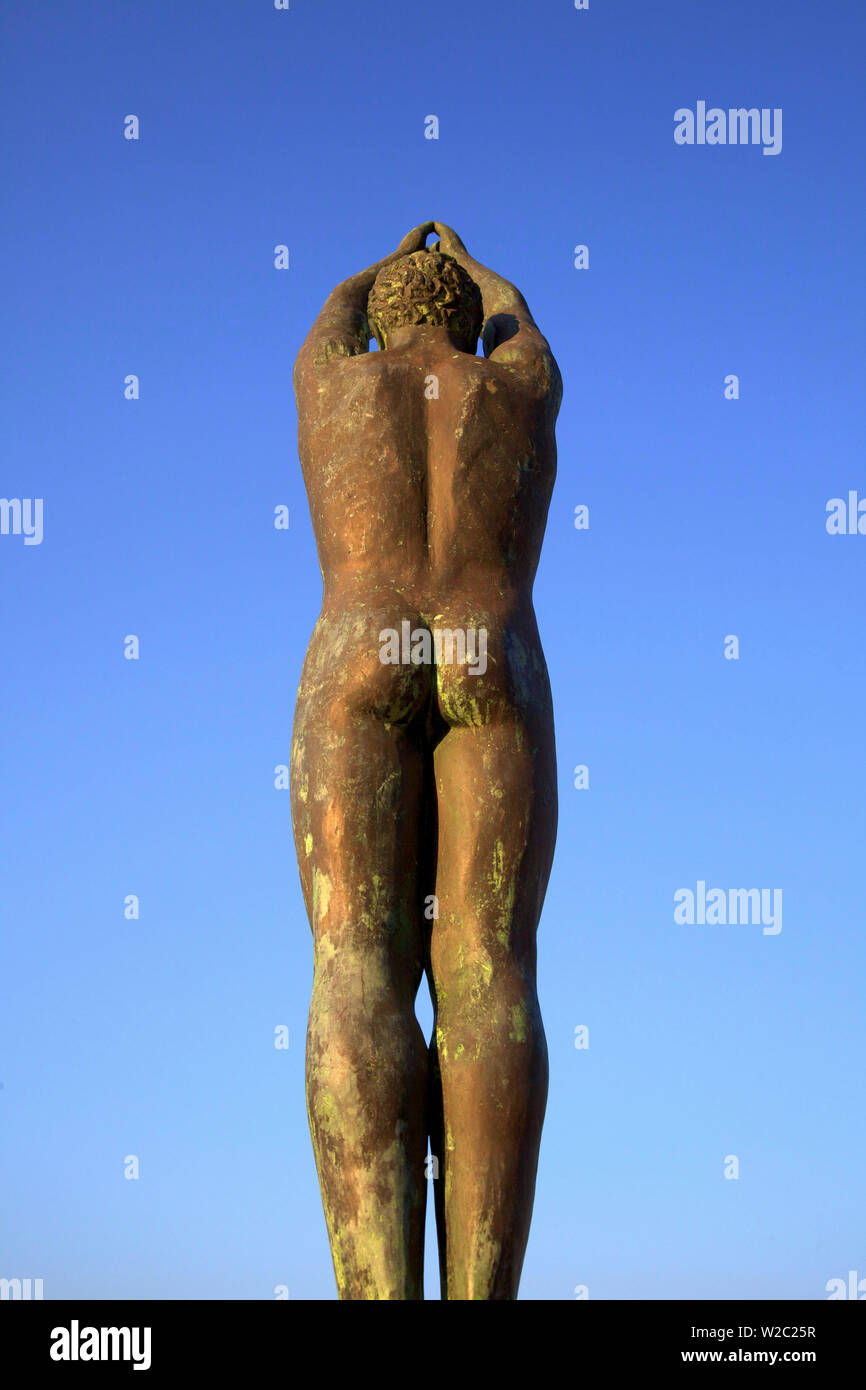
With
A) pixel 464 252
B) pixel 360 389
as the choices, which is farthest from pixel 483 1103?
pixel 464 252

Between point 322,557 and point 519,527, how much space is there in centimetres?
94

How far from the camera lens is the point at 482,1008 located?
8047mm

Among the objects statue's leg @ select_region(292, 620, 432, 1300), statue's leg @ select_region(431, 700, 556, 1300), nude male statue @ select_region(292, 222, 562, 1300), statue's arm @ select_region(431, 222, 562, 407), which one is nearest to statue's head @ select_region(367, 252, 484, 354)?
nude male statue @ select_region(292, 222, 562, 1300)

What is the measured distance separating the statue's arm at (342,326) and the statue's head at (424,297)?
3.8 inches

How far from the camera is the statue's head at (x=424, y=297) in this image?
30.0ft

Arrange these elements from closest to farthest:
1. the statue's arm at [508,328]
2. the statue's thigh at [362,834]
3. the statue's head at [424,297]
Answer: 1. the statue's thigh at [362,834]
2. the statue's arm at [508,328]
3. the statue's head at [424,297]

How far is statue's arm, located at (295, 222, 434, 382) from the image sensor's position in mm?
9016

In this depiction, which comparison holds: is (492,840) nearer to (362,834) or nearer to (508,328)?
(362,834)

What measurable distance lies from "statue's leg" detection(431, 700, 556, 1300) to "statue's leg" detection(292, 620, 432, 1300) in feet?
0.46

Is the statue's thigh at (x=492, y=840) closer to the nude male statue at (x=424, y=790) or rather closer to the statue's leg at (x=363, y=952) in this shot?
the nude male statue at (x=424, y=790)

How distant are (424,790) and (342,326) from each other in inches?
Answer: 93.3

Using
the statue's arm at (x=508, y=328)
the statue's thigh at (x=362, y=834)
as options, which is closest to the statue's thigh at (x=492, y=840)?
the statue's thigh at (x=362, y=834)
